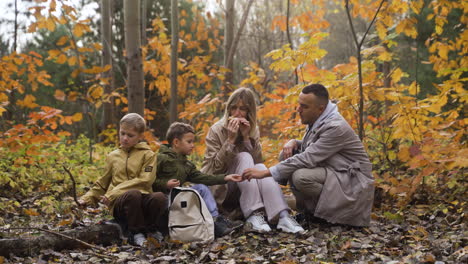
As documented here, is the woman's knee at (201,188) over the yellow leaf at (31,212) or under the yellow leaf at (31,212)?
over

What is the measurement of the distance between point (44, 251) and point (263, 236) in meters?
1.74

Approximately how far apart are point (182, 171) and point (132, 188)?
0.50m

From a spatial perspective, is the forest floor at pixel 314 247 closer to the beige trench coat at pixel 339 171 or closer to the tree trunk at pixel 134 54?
the beige trench coat at pixel 339 171

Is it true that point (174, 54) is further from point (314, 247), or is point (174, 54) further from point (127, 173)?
point (314, 247)

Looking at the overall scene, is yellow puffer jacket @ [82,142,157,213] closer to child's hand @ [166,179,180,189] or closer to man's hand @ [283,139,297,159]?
child's hand @ [166,179,180,189]

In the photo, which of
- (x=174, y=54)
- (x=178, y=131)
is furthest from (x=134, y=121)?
(x=174, y=54)

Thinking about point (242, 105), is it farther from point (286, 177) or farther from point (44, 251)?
point (44, 251)

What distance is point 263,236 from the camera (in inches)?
146

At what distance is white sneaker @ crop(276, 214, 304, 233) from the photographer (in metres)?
3.74

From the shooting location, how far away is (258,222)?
12.7 ft

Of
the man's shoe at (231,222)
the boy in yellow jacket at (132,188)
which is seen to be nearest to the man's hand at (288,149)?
the man's shoe at (231,222)

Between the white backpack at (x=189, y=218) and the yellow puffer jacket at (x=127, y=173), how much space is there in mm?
276

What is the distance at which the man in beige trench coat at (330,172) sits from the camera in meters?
3.78

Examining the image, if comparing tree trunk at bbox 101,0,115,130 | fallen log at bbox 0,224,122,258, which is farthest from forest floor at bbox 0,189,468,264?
tree trunk at bbox 101,0,115,130
